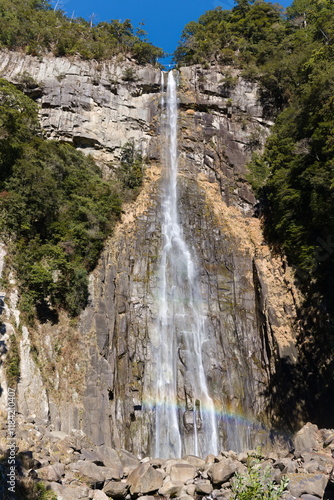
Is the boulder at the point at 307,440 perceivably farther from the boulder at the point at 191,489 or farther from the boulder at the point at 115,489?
the boulder at the point at 115,489

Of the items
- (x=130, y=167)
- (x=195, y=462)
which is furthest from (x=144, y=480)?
(x=130, y=167)

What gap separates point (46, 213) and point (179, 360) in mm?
9127

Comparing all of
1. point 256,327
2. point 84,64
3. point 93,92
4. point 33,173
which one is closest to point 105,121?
point 93,92

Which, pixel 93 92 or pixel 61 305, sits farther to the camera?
pixel 93 92

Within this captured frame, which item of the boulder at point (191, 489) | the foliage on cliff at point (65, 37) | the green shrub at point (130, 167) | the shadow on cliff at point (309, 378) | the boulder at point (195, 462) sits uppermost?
the foliage on cliff at point (65, 37)

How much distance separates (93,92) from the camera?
26609mm

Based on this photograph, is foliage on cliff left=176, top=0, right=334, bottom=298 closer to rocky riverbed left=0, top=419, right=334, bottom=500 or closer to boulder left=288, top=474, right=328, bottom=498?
rocky riverbed left=0, top=419, right=334, bottom=500

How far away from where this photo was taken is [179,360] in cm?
1565

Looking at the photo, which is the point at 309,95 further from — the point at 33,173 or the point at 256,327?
the point at 33,173

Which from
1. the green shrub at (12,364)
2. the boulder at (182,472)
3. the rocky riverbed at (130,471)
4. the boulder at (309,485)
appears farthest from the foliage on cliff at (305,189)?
the green shrub at (12,364)

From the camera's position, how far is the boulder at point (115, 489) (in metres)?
9.38

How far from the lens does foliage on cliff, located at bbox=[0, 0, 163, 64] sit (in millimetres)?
28234

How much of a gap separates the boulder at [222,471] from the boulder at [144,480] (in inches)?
57.1

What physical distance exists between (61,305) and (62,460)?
6.72m
